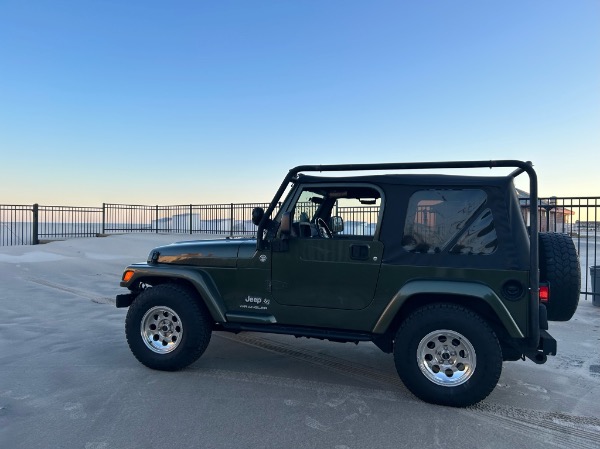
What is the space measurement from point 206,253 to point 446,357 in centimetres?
260

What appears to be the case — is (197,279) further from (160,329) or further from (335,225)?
(335,225)

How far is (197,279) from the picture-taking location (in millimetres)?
4324

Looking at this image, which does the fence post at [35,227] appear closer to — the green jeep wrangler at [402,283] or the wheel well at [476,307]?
the green jeep wrangler at [402,283]

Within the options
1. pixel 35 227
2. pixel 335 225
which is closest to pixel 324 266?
pixel 335 225

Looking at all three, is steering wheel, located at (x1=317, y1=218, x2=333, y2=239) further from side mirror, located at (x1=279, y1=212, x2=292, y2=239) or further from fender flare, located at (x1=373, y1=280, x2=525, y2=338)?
fender flare, located at (x1=373, y1=280, x2=525, y2=338)

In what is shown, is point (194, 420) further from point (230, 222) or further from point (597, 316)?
point (230, 222)

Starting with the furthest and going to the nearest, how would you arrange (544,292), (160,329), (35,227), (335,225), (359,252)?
(35,227), (335,225), (160,329), (359,252), (544,292)

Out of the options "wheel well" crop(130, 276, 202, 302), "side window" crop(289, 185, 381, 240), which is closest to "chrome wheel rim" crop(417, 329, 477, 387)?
"side window" crop(289, 185, 381, 240)

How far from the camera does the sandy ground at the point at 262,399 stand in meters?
3.02

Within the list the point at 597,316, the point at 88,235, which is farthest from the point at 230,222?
the point at 597,316

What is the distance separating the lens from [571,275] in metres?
3.69

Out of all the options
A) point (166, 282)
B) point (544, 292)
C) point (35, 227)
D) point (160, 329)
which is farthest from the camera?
point (35, 227)

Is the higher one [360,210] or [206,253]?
[360,210]

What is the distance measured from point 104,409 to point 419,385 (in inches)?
105
